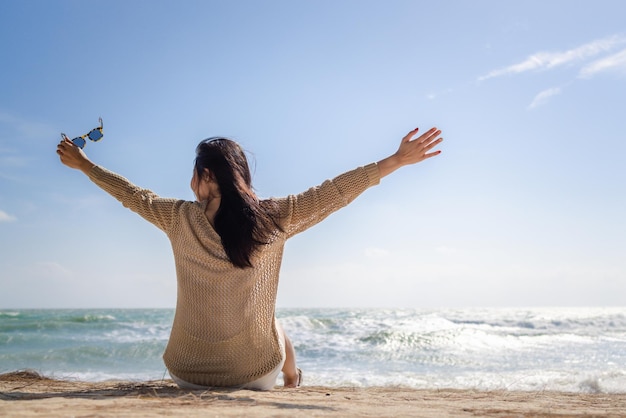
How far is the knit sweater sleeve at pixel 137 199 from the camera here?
3398 mm

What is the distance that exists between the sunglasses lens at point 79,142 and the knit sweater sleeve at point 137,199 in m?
0.23

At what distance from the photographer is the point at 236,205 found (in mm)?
3221

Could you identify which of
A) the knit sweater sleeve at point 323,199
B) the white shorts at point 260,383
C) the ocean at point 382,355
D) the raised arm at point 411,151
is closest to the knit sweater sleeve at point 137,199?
the knit sweater sleeve at point 323,199

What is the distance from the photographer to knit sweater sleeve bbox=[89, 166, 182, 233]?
11.1ft

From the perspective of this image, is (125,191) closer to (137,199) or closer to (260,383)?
(137,199)

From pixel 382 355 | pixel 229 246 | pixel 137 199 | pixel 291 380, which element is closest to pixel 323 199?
pixel 229 246

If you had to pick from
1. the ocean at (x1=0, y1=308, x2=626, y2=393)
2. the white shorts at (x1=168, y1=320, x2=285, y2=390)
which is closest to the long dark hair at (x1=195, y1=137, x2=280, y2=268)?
the white shorts at (x1=168, y1=320, x2=285, y2=390)

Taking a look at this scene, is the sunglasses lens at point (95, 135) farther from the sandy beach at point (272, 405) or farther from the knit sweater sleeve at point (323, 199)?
the sandy beach at point (272, 405)

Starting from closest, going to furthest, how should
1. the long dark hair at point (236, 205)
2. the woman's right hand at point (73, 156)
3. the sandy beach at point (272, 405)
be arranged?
the sandy beach at point (272, 405)
the long dark hair at point (236, 205)
the woman's right hand at point (73, 156)

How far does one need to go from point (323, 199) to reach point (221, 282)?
78cm

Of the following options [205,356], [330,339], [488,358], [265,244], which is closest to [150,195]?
[265,244]

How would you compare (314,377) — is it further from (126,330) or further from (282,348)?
(126,330)

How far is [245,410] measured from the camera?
266cm

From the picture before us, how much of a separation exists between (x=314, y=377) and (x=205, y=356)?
18.5ft
